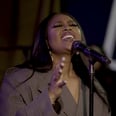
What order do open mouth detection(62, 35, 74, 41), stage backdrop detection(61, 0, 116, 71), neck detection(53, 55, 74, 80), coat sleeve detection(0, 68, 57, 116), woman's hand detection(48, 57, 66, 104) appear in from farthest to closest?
stage backdrop detection(61, 0, 116, 71)
neck detection(53, 55, 74, 80)
open mouth detection(62, 35, 74, 41)
coat sleeve detection(0, 68, 57, 116)
woman's hand detection(48, 57, 66, 104)

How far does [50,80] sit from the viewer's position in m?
1.65

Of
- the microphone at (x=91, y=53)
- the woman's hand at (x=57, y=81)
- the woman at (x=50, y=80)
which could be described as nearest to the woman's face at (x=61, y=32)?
the woman at (x=50, y=80)

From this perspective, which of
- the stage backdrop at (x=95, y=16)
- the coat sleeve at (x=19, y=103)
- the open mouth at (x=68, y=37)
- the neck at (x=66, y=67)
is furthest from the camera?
the stage backdrop at (x=95, y=16)

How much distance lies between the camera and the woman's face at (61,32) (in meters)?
1.66

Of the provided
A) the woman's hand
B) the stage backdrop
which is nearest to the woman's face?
the woman's hand

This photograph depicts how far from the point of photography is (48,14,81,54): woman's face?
1.66m

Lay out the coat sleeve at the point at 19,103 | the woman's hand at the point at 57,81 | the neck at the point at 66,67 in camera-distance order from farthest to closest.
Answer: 1. the neck at the point at 66,67
2. the coat sleeve at the point at 19,103
3. the woman's hand at the point at 57,81

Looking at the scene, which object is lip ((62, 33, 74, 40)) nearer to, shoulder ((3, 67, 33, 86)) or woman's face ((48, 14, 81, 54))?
woman's face ((48, 14, 81, 54))

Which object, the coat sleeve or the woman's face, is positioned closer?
the coat sleeve

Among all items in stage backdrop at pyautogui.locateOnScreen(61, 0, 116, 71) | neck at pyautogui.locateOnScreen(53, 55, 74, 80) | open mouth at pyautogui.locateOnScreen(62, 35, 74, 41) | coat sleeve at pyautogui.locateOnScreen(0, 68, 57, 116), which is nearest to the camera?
coat sleeve at pyautogui.locateOnScreen(0, 68, 57, 116)

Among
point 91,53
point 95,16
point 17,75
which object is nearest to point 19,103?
point 17,75

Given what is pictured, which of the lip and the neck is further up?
the lip

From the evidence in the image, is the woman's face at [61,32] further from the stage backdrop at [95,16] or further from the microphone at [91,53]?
the stage backdrop at [95,16]

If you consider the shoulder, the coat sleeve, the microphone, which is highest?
the microphone
